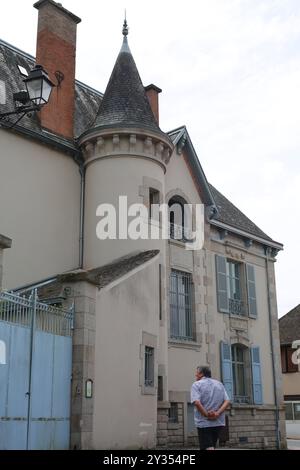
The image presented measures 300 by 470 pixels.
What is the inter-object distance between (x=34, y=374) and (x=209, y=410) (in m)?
3.39

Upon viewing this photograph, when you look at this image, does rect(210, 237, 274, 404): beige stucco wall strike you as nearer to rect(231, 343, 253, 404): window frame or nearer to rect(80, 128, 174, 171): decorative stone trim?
rect(231, 343, 253, 404): window frame

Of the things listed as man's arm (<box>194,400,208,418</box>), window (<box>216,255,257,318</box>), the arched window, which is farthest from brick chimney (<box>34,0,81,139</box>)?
man's arm (<box>194,400,208,418</box>)

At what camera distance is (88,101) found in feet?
57.9

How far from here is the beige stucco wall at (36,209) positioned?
13.2 m

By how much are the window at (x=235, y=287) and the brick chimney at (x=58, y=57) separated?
19.0 ft

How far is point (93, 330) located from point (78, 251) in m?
4.40

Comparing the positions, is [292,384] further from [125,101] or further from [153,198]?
[125,101]

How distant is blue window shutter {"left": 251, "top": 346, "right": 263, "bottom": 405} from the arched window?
4249mm

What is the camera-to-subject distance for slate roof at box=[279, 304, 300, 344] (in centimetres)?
2989

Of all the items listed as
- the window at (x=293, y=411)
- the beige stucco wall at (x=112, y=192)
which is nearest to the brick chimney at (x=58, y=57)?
the beige stucco wall at (x=112, y=192)

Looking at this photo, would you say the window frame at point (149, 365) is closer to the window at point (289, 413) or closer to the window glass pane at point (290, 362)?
→ the window glass pane at point (290, 362)

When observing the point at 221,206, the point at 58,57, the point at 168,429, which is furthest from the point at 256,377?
the point at 58,57
